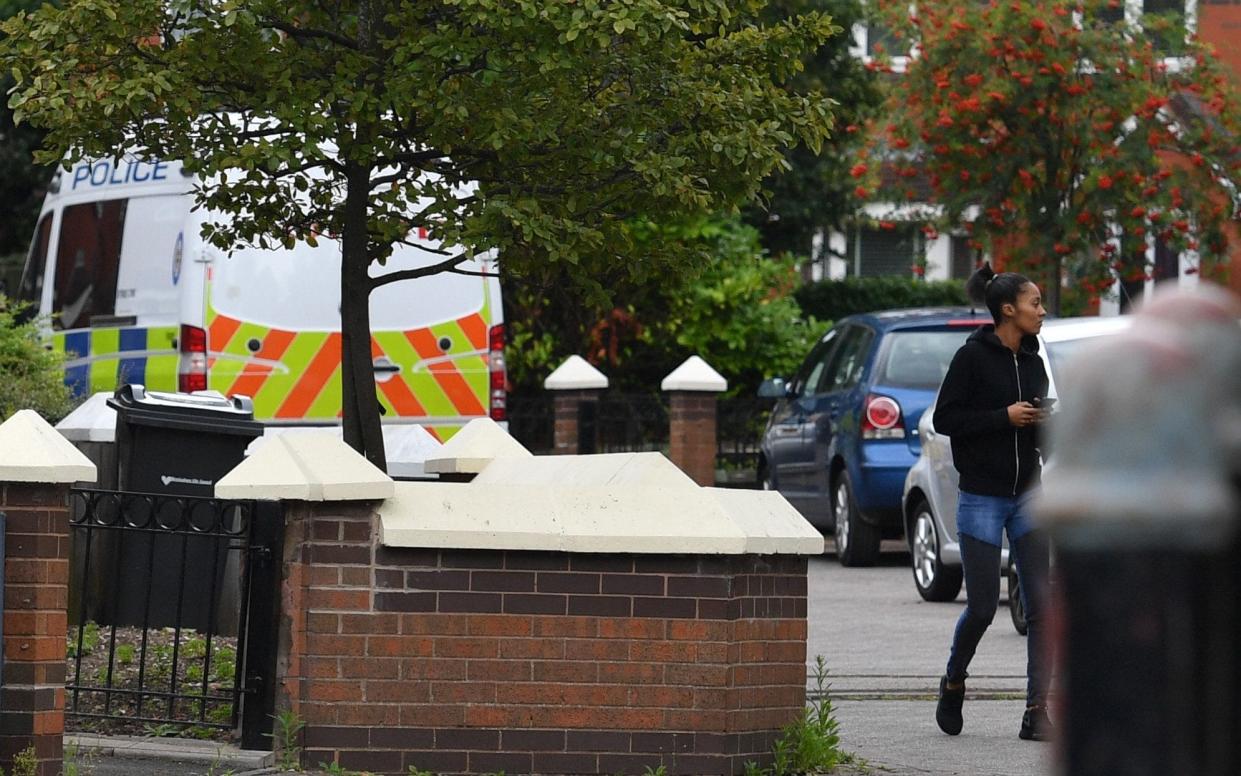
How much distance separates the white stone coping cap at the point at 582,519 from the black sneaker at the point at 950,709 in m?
1.27

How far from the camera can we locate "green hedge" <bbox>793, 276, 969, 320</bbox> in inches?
1063

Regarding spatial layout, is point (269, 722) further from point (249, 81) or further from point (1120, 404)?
point (1120, 404)

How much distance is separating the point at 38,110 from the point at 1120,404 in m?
6.21

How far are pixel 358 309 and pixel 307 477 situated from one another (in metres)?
2.12

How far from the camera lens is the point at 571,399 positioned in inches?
730

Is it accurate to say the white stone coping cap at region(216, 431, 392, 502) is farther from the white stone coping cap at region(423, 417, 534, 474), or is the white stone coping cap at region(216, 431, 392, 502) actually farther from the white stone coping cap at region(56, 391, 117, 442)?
the white stone coping cap at region(56, 391, 117, 442)

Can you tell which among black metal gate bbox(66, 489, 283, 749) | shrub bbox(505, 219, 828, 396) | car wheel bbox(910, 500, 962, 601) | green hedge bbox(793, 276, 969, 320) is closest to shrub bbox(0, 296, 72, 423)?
black metal gate bbox(66, 489, 283, 749)

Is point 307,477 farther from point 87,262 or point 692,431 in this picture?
point 692,431

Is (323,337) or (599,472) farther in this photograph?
(323,337)

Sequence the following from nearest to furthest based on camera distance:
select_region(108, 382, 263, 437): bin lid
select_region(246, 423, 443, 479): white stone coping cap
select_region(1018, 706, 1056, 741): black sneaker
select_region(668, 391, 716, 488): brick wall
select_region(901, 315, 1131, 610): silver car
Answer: select_region(1018, 706, 1056, 741): black sneaker → select_region(108, 382, 263, 437): bin lid → select_region(246, 423, 443, 479): white stone coping cap → select_region(901, 315, 1131, 610): silver car → select_region(668, 391, 716, 488): brick wall

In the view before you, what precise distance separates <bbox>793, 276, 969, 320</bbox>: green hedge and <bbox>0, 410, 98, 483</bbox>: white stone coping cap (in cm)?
2127

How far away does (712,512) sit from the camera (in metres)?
6.21

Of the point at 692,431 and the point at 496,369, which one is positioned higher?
the point at 692,431

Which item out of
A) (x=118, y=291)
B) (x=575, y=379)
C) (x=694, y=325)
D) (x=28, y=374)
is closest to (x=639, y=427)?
(x=575, y=379)
